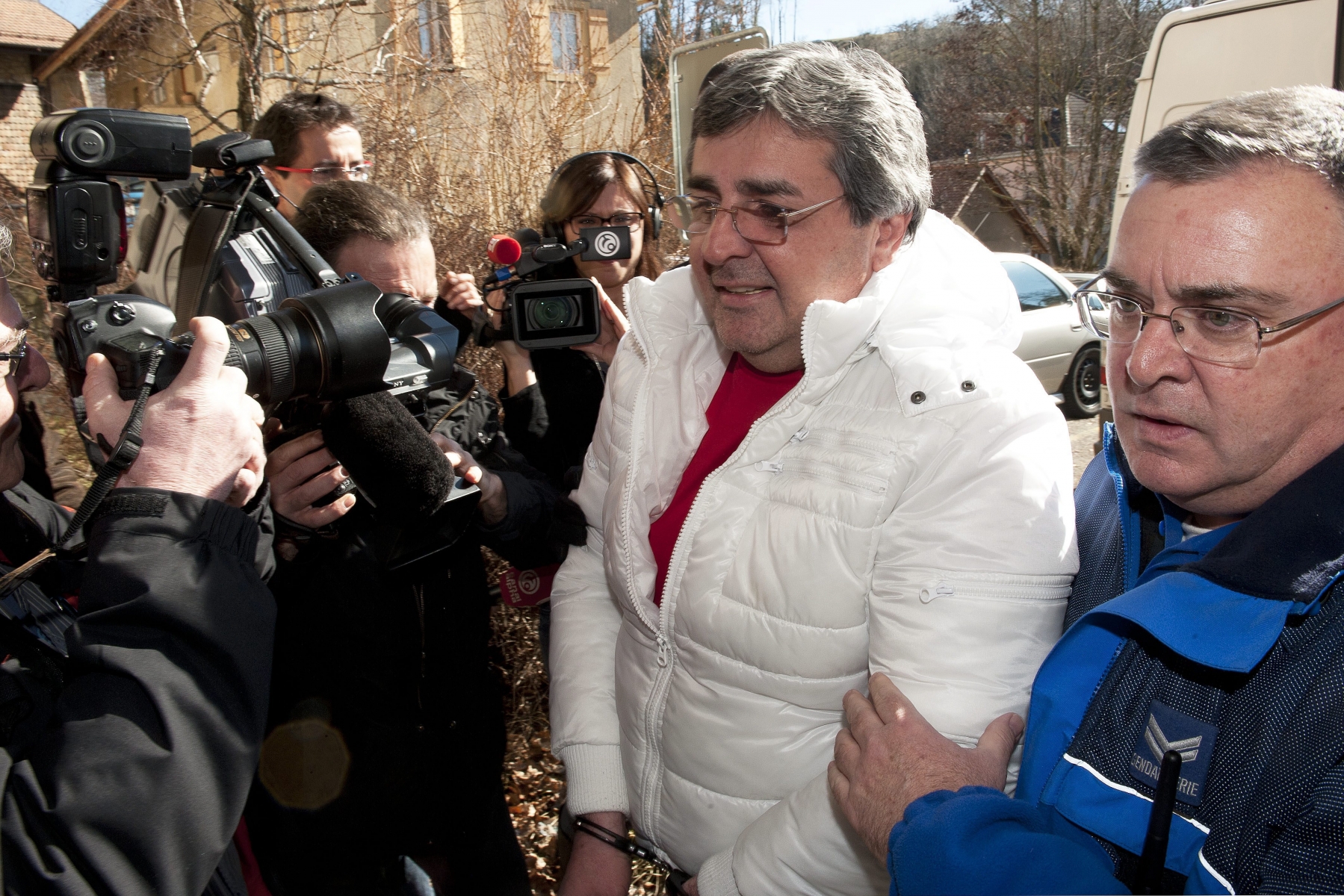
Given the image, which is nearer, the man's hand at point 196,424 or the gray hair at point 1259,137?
the gray hair at point 1259,137

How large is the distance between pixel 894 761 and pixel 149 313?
129cm

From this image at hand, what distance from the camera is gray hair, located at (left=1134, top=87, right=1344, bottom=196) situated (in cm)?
105

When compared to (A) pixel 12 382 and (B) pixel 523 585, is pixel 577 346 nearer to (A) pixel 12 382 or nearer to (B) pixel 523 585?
(B) pixel 523 585

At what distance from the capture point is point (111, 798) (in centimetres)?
109

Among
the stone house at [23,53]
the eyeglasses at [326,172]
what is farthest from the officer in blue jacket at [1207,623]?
the stone house at [23,53]

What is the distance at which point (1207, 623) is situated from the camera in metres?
1.02

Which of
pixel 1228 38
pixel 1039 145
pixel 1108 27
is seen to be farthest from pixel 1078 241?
pixel 1228 38

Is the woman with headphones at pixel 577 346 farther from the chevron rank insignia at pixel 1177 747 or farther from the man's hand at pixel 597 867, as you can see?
the chevron rank insignia at pixel 1177 747

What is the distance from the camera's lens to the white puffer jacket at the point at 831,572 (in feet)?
4.20

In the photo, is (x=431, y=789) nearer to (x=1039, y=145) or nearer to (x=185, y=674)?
(x=185, y=674)

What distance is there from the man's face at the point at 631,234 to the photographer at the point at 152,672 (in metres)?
1.58

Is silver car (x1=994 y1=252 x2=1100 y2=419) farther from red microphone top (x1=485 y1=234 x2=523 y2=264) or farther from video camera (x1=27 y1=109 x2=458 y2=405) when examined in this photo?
video camera (x1=27 y1=109 x2=458 y2=405)

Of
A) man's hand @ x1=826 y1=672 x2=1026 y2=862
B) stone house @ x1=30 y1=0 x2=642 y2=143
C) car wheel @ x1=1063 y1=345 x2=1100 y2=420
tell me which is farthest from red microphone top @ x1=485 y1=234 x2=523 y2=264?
car wheel @ x1=1063 y1=345 x2=1100 y2=420

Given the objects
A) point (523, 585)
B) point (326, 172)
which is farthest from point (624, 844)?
point (326, 172)
